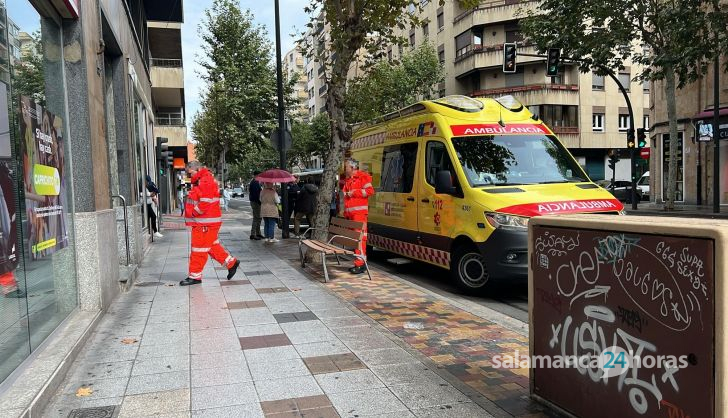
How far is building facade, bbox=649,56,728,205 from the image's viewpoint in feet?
78.0

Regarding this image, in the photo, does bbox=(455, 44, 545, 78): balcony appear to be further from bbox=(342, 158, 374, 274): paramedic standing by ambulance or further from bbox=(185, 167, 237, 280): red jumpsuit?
bbox=(185, 167, 237, 280): red jumpsuit

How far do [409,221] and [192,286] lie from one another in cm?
334

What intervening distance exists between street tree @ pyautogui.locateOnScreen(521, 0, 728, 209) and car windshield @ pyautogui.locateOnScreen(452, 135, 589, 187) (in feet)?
30.2

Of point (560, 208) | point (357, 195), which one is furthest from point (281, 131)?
point (560, 208)

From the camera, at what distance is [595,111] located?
138 feet

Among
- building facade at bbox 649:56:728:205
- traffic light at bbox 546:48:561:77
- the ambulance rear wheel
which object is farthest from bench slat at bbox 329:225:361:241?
building facade at bbox 649:56:728:205

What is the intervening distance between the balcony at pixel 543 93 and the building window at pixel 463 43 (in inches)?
143

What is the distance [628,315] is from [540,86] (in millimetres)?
40281

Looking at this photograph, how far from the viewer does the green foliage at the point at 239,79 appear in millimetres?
32344

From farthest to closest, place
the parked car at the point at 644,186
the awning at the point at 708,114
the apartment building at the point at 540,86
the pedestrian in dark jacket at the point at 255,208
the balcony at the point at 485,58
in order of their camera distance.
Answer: the apartment building at the point at 540,86
the balcony at the point at 485,58
the parked car at the point at 644,186
the awning at the point at 708,114
the pedestrian in dark jacket at the point at 255,208

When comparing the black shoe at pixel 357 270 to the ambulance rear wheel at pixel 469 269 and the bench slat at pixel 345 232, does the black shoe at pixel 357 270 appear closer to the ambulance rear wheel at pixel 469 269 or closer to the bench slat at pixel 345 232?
the bench slat at pixel 345 232

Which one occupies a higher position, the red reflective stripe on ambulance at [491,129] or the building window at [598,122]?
the building window at [598,122]

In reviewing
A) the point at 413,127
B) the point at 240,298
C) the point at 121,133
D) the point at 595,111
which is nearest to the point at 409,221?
the point at 413,127

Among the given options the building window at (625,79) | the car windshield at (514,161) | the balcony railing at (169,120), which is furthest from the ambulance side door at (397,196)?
the building window at (625,79)
